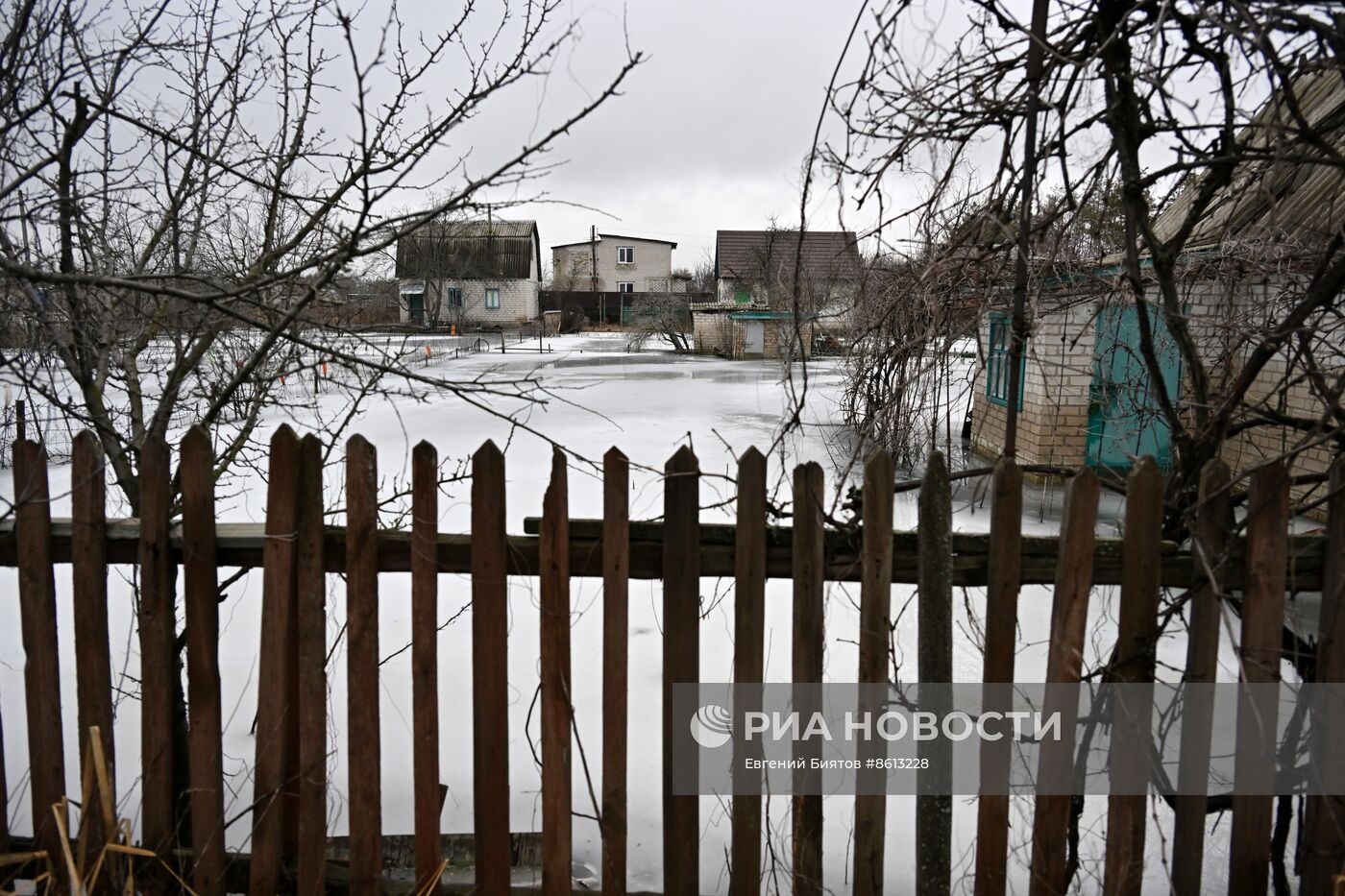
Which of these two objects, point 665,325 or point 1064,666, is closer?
point 1064,666

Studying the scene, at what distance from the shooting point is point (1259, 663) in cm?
207

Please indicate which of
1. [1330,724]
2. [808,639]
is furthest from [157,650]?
[1330,724]

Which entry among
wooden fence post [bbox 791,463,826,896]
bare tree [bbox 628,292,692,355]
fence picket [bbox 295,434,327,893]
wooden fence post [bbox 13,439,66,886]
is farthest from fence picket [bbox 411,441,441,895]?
bare tree [bbox 628,292,692,355]

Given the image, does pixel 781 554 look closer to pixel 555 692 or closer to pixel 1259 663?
pixel 555 692

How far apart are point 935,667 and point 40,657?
2.17 metres

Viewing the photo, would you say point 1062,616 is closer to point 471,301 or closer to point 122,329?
point 122,329

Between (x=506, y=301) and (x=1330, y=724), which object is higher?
(x=506, y=301)

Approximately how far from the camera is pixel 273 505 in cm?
211

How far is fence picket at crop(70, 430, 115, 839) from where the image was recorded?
83.4 inches

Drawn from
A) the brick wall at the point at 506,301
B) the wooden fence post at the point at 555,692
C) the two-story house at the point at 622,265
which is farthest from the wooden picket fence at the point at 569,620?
the two-story house at the point at 622,265

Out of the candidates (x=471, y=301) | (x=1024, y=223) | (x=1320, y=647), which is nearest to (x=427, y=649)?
(x=1024, y=223)

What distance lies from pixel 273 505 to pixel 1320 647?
2471 mm

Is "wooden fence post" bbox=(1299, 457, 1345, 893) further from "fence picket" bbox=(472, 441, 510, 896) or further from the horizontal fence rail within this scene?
"fence picket" bbox=(472, 441, 510, 896)

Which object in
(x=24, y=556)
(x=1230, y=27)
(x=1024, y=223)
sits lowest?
(x=24, y=556)
